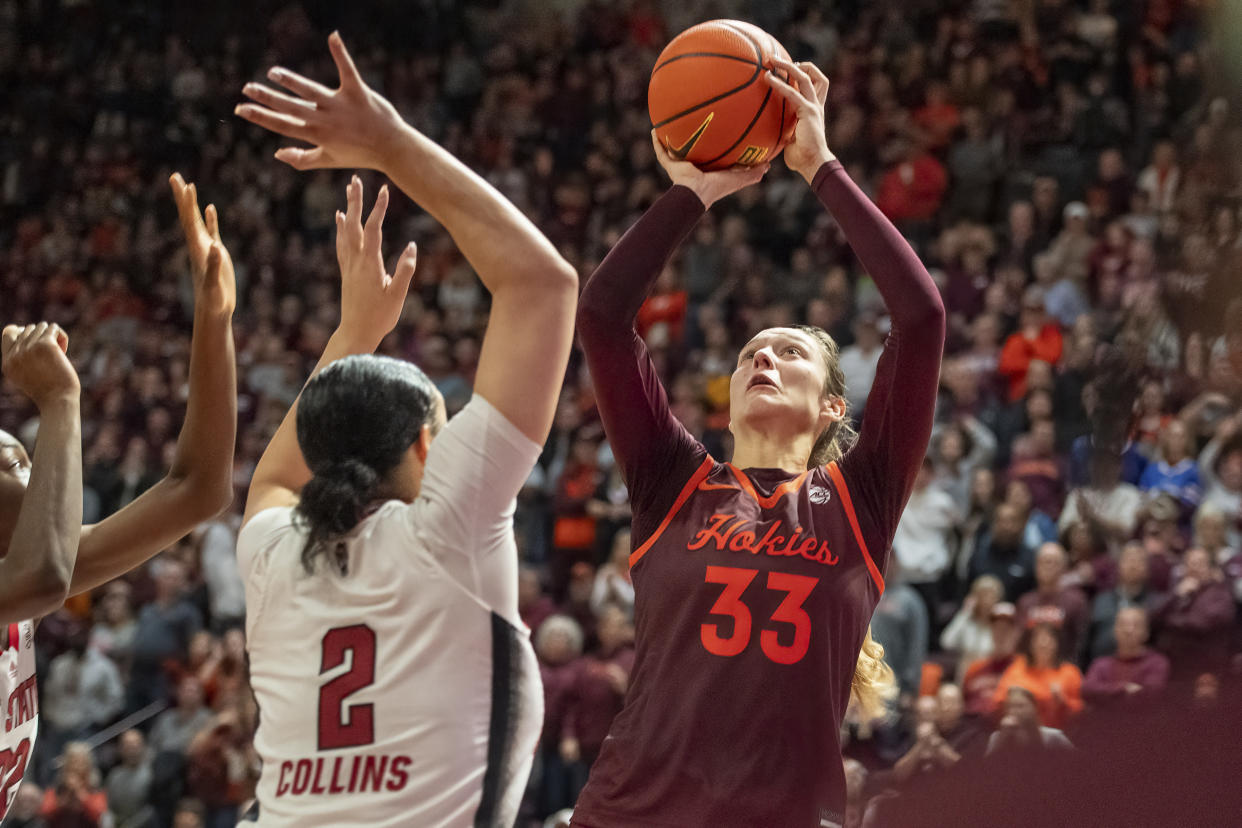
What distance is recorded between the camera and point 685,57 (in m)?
3.75

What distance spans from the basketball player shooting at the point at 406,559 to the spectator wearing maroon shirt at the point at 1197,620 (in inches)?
235

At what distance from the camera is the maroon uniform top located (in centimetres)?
299

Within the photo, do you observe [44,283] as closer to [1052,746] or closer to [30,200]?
[30,200]

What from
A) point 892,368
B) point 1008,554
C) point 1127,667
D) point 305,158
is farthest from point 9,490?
point 1008,554

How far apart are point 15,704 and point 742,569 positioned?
162 cm

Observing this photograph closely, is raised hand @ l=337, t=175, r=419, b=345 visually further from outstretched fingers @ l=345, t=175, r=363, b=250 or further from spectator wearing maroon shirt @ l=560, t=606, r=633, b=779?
spectator wearing maroon shirt @ l=560, t=606, r=633, b=779

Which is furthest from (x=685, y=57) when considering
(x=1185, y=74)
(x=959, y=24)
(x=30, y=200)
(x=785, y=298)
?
(x=30, y=200)

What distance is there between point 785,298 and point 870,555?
7962 mm

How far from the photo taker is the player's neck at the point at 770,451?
3.55 meters

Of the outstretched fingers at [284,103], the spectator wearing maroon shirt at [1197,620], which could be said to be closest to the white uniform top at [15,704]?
the outstretched fingers at [284,103]

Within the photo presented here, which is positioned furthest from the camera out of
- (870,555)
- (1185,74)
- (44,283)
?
(44,283)

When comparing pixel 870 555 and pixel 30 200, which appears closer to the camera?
pixel 870 555

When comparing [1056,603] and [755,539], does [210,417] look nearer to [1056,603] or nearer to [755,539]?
[755,539]

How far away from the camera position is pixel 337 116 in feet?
7.43
